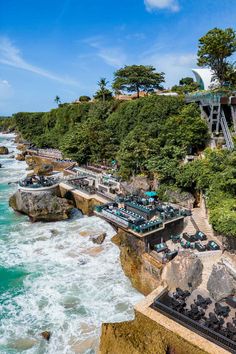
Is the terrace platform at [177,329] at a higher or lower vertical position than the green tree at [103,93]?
lower

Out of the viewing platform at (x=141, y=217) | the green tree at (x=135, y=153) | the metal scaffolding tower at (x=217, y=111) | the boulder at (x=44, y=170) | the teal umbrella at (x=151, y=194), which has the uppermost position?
the metal scaffolding tower at (x=217, y=111)

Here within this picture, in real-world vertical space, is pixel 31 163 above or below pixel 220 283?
above

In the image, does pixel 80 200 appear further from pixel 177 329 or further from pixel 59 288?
pixel 177 329

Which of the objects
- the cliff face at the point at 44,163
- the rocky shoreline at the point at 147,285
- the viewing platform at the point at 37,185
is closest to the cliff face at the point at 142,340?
the rocky shoreline at the point at 147,285

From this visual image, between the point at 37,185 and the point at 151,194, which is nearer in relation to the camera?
the point at 151,194

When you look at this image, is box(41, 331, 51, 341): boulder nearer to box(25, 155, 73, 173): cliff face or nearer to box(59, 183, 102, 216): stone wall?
box(59, 183, 102, 216): stone wall

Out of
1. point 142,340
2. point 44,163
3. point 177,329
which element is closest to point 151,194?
point 177,329

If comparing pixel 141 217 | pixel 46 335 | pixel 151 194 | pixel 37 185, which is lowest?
pixel 46 335

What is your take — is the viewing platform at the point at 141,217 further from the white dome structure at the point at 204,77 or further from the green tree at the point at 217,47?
the white dome structure at the point at 204,77
